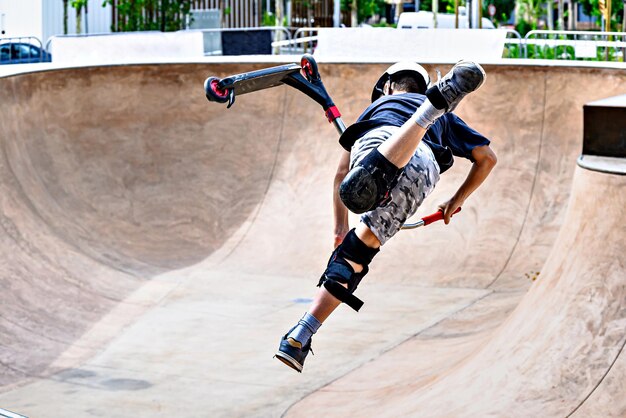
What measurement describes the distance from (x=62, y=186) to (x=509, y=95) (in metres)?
4.65

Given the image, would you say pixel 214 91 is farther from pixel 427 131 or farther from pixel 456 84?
pixel 456 84

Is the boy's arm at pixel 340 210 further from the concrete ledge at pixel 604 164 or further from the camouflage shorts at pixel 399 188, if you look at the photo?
the concrete ledge at pixel 604 164

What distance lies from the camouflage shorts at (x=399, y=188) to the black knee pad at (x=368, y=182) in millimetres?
165

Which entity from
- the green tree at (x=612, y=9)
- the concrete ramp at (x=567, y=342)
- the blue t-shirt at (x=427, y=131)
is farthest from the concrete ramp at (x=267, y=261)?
the green tree at (x=612, y=9)

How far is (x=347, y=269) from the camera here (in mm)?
4977

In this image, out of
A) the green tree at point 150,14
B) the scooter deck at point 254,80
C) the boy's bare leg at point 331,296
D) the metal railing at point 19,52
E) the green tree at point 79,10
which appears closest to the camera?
the boy's bare leg at point 331,296

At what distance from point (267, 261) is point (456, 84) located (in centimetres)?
655

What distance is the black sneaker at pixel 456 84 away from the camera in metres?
4.53

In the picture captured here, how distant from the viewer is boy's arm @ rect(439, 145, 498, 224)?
5.41m

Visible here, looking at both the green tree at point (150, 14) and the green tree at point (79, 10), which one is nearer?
the green tree at point (79, 10)

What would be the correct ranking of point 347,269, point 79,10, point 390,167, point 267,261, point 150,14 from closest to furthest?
1. point 390,167
2. point 347,269
3. point 267,261
4. point 79,10
5. point 150,14

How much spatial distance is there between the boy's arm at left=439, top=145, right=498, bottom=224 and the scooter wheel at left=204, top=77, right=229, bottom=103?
3.92 feet

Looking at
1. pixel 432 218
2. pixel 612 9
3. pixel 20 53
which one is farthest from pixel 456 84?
pixel 612 9

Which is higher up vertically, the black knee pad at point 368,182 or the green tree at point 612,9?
the green tree at point 612,9
